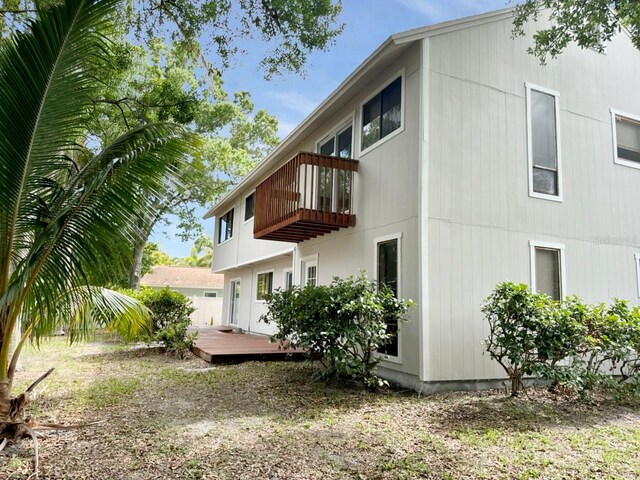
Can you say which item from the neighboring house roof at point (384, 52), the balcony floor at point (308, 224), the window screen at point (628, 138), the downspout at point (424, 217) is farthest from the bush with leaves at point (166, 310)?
the window screen at point (628, 138)

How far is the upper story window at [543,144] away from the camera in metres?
8.12

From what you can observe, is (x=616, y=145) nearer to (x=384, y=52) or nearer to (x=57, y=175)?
(x=384, y=52)

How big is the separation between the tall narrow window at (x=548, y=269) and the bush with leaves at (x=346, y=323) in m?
2.67

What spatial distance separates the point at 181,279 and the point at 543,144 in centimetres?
3171

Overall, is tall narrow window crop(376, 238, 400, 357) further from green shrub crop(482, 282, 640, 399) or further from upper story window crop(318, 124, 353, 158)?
upper story window crop(318, 124, 353, 158)

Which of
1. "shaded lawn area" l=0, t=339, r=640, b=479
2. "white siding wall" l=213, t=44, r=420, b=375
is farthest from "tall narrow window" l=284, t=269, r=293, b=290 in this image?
"shaded lawn area" l=0, t=339, r=640, b=479

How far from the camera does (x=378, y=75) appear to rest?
8.49 meters

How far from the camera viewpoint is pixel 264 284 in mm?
15242

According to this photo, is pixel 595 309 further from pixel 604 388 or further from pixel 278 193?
pixel 278 193

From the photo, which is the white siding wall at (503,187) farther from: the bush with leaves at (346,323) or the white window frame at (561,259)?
the bush with leaves at (346,323)

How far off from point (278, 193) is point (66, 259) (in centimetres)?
615

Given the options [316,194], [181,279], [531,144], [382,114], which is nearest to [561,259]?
[531,144]

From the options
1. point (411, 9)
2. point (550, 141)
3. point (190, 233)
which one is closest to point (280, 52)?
point (411, 9)

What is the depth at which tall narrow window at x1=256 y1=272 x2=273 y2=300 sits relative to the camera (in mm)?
14709
